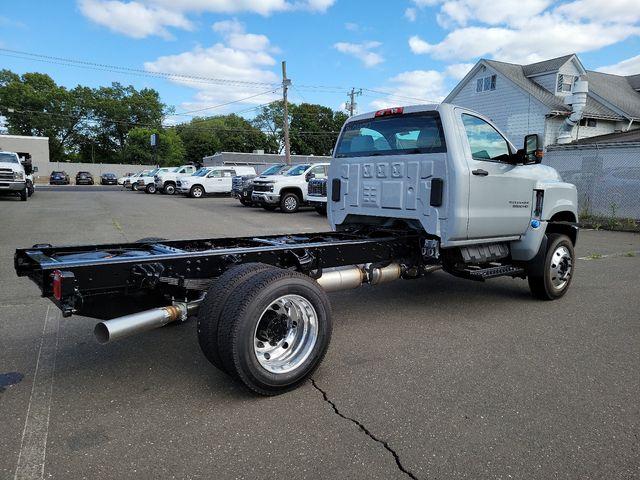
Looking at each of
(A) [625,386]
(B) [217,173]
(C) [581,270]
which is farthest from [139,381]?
(B) [217,173]

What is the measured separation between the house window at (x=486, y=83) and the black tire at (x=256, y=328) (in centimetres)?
3051

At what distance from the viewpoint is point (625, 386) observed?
363 centimetres

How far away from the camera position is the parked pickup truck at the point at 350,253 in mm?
3219

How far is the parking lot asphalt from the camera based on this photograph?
2.63 metres

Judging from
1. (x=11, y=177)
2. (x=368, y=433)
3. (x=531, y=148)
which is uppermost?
(x=531, y=148)

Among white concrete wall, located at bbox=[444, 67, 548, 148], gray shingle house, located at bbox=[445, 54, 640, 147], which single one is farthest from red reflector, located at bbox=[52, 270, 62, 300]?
gray shingle house, located at bbox=[445, 54, 640, 147]

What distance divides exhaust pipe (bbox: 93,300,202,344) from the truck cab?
8.54 feet

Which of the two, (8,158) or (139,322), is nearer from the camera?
(139,322)

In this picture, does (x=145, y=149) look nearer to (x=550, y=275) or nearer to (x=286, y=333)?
(x=550, y=275)

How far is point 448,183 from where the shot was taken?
4.78 metres

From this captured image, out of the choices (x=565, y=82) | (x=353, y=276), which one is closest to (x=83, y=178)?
(x=565, y=82)

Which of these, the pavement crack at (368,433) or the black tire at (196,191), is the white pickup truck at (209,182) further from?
the pavement crack at (368,433)

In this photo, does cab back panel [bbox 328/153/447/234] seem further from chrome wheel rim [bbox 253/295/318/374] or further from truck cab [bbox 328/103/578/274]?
chrome wheel rim [bbox 253/295/318/374]

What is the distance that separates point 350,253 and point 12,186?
2097 cm
